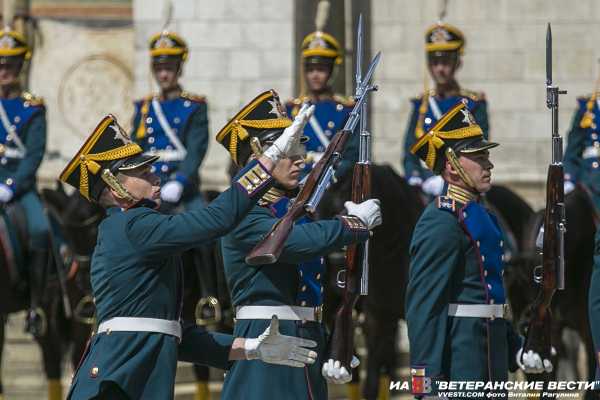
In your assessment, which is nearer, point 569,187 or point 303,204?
point 303,204

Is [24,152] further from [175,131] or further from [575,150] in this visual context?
[575,150]

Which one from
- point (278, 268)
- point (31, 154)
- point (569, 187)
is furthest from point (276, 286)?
point (31, 154)

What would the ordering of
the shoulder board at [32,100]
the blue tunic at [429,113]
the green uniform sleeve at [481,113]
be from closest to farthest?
1. the green uniform sleeve at [481,113]
2. the blue tunic at [429,113]
3. the shoulder board at [32,100]

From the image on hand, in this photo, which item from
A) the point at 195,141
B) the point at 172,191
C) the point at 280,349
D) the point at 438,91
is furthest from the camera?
the point at 438,91

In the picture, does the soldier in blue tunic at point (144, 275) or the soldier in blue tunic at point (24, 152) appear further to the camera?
the soldier in blue tunic at point (24, 152)

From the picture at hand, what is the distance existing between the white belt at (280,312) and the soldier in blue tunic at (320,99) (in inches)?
208

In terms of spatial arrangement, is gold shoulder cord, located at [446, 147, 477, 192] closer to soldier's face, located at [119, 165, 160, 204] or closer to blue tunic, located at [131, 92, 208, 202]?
soldier's face, located at [119, 165, 160, 204]

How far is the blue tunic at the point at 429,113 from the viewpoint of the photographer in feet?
46.7

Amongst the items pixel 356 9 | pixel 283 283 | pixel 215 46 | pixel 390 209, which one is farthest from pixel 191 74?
pixel 283 283

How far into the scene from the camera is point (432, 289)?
28.9 feet

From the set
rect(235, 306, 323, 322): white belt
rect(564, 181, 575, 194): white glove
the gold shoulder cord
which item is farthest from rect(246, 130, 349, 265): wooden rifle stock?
rect(564, 181, 575, 194): white glove

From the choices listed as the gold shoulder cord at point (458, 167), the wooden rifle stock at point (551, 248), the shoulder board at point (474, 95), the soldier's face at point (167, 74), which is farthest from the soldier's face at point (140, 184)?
the soldier's face at point (167, 74)

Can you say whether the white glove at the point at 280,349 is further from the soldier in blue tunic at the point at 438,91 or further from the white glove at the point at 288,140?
the soldier in blue tunic at the point at 438,91

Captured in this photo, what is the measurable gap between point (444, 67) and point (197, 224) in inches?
283
